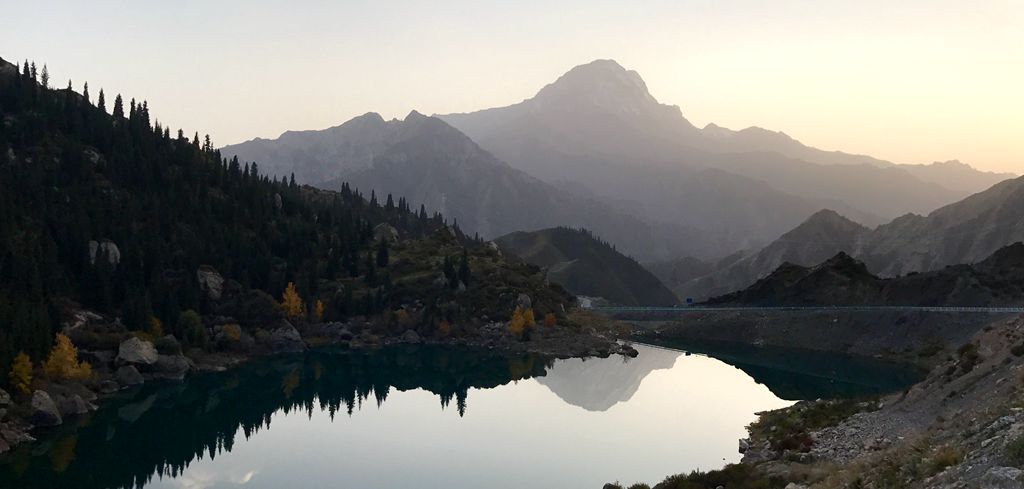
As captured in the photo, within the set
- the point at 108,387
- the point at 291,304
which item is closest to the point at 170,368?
the point at 108,387

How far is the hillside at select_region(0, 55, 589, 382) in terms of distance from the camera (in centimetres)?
12738

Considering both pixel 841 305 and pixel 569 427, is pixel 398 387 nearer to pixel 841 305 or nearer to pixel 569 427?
pixel 569 427

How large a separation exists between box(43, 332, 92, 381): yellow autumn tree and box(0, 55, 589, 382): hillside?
5.62 m

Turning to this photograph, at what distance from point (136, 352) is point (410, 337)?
63.1 m

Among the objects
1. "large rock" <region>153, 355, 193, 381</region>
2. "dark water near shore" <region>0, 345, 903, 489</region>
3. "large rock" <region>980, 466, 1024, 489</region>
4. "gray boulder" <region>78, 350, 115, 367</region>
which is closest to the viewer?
"large rock" <region>980, 466, 1024, 489</region>

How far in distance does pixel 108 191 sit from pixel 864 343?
16439cm

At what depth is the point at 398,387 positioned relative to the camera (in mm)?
126688

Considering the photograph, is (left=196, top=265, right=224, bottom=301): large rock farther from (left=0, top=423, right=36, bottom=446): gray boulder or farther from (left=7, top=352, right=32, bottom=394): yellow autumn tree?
(left=0, top=423, right=36, bottom=446): gray boulder

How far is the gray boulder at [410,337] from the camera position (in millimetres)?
167000

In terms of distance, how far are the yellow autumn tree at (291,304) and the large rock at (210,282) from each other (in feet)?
43.8

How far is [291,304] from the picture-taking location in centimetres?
16262

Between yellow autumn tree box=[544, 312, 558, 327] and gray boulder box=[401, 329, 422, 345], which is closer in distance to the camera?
gray boulder box=[401, 329, 422, 345]

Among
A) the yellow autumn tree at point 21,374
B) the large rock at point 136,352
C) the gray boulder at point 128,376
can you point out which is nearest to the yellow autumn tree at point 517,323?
the large rock at point 136,352


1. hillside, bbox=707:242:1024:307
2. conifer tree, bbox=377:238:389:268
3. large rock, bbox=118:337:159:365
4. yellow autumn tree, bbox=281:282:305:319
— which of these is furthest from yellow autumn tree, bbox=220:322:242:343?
hillside, bbox=707:242:1024:307
